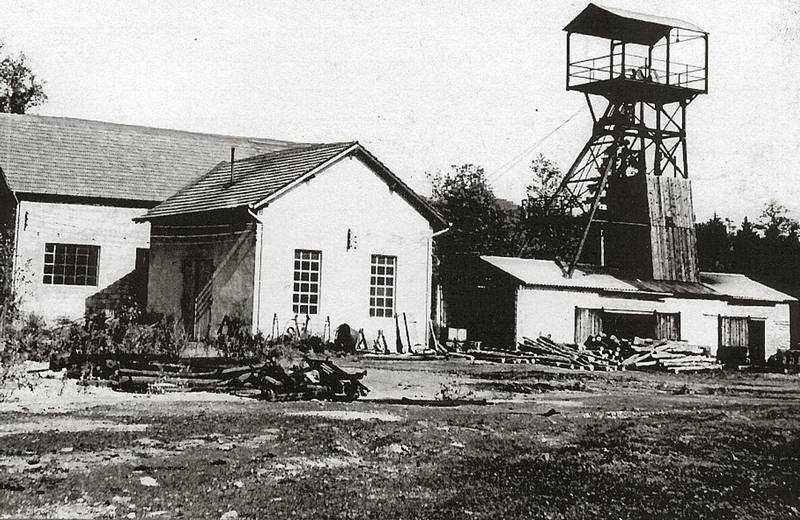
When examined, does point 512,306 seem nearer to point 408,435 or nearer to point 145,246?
point 145,246

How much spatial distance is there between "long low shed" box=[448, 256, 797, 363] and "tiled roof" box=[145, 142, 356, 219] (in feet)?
25.9


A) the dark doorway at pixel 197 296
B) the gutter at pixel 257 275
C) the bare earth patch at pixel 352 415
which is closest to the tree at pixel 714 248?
the gutter at pixel 257 275

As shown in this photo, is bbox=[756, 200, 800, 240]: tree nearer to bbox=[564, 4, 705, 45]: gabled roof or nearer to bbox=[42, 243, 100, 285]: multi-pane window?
bbox=[564, 4, 705, 45]: gabled roof

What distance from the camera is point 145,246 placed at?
28188mm

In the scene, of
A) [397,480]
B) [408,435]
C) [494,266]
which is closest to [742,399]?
[408,435]

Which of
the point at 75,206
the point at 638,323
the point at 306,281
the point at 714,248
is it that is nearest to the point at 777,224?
the point at 714,248

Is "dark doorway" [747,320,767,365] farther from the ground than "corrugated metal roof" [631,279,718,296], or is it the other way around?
"corrugated metal roof" [631,279,718,296]

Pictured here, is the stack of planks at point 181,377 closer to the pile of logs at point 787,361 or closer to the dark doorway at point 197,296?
the dark doorway at point 197,296

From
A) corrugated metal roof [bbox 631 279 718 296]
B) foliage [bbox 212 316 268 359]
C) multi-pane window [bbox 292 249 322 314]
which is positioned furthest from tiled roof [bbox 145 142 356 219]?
corrugated metal roof [bbox 631 279 718 296]

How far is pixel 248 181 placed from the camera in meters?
24.7

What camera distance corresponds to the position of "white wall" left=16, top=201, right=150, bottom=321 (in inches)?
1027

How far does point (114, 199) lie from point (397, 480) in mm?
22027

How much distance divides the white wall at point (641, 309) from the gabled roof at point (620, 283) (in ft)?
0.96

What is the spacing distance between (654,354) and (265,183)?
40.4 ft
